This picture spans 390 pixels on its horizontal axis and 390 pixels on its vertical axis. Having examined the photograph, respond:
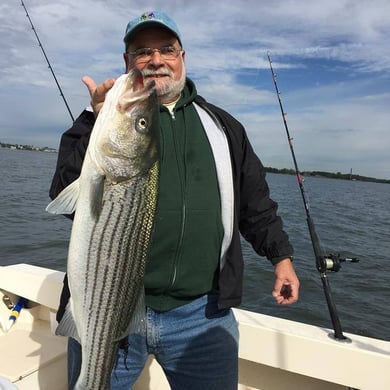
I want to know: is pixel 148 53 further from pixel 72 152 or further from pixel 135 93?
pixel 72 152

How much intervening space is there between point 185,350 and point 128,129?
1.41 meters

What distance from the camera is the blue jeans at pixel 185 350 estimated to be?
2.56 metres

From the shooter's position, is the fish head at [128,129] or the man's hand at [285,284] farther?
the man's hand at [285,284]

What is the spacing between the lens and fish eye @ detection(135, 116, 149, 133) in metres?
2.16

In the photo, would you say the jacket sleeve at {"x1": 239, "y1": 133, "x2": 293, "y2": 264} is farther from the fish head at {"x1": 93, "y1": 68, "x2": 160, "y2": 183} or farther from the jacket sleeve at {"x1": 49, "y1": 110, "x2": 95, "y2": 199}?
the jacket sleeve at {"x1": 49, "y1": 110, "x2": 95, "y2": 199}

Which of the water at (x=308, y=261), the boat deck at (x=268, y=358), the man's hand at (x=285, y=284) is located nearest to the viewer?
the man's hand at (x=285, y=284)

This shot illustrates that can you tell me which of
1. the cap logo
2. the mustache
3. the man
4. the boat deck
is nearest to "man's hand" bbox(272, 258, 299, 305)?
the man

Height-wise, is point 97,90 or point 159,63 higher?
point 159,63

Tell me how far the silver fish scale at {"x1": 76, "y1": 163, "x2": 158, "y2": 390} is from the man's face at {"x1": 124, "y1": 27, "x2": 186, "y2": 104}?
695 mm

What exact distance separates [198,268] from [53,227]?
1492 centimetres

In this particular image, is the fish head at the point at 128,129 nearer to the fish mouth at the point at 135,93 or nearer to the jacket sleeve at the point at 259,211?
the fish mouth at the point at 135,93

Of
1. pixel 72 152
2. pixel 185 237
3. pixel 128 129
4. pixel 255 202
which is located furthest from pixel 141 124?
pixel 255 202

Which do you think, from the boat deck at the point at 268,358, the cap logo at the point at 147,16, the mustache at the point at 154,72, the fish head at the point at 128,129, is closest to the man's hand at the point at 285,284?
the boat deck at the point at 268,358

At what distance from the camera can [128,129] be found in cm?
216
